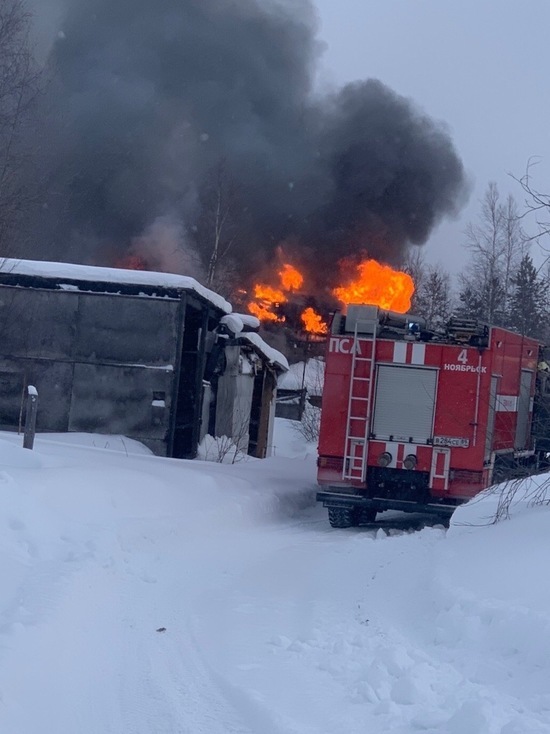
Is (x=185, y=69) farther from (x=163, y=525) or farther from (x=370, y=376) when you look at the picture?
(x=163, y=525)

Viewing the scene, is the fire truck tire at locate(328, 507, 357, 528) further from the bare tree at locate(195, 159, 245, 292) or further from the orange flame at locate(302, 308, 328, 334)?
the orange flame at locate(302, 308, 328, 334)

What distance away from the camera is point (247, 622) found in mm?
6219

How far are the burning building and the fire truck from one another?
3.86 meters

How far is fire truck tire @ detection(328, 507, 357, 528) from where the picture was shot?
12.3 metres

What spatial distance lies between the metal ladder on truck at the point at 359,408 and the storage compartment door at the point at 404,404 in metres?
0.16

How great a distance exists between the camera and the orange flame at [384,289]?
22.5m

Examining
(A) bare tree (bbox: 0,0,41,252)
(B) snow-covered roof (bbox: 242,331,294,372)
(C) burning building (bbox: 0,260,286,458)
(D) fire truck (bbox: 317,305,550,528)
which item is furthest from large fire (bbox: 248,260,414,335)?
(D) fire truck (bbox: 317,305,550,528)

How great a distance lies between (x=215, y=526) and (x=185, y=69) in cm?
3532

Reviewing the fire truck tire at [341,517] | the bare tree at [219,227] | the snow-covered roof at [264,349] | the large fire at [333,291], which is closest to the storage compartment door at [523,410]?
the fire truck tire at [341,517]

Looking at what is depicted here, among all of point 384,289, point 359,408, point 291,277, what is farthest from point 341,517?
point 291,277

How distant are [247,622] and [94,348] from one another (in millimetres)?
9655

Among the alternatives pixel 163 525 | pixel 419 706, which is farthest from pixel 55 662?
pixel 163 525

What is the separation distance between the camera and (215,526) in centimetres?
1047

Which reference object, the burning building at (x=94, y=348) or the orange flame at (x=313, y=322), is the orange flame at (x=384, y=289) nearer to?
the burning building at (x=94, y=348)
